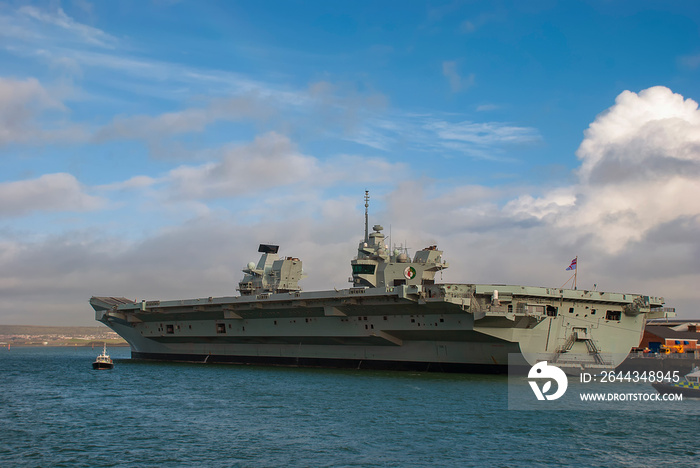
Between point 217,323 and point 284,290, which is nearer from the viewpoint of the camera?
point 217,323

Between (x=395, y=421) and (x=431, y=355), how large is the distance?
13739 mm

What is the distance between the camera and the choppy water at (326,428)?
1438cm

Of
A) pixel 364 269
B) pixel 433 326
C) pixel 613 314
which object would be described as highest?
pixel 364 269

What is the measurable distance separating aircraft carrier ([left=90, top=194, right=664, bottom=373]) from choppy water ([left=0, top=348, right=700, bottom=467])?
3151 millimetres

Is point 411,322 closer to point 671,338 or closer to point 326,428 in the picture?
point 326,428

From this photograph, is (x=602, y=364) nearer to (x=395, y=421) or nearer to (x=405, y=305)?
(x=405, y=305)

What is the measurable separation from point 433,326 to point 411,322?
3.89 feet

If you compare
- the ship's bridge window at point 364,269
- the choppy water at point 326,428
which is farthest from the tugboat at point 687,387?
the ship's bridge window at point 364,269

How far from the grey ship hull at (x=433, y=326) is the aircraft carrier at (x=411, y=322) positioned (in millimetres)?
51

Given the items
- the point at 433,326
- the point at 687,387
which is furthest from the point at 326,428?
the point at 687,387

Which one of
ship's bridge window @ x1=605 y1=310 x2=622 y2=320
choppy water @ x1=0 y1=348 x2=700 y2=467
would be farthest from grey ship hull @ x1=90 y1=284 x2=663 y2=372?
choppy water @ x1=0 y1=348 x2=700 y2=467

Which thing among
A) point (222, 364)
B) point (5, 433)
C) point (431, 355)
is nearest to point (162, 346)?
point (222, 364)

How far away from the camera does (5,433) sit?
17.4m

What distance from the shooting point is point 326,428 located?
17.6 m
